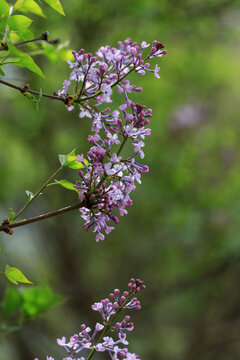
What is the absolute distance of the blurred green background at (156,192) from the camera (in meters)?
3.34

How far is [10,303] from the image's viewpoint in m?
0.70

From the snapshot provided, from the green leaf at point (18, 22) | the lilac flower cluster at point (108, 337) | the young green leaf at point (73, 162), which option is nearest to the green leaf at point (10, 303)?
the lilac flower cluster at point (108, 337)

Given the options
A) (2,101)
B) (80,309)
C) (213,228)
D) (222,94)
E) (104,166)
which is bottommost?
(104,166)

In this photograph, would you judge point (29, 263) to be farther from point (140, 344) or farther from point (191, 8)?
point (191, 8)

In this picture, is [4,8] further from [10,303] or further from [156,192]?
[156,192]

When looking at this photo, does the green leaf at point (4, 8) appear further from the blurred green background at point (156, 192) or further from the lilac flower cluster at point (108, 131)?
the blurred green background at point (156, 192)

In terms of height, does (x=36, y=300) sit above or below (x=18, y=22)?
below

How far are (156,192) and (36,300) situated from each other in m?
2.98

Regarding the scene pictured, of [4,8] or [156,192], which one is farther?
[156,192]

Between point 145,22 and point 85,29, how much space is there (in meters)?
0.49

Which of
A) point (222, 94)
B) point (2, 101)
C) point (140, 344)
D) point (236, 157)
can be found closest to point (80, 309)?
point (140, 344)

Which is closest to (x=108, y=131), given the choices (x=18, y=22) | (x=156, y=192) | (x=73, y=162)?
(x=73, y=162)

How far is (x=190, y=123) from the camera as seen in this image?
4.27 meters

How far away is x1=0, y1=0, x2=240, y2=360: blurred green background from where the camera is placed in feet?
11.0
